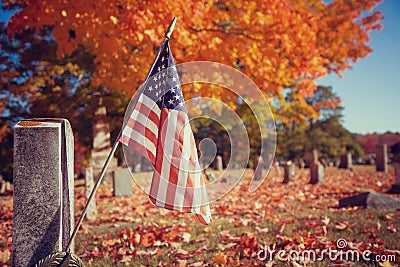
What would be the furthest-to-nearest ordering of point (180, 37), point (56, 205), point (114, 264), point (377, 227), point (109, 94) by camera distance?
point (109, 94)
point (180, 37)
point (377, 227)
point (114, 264)
point (56, 205)

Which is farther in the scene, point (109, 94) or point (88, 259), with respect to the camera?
point (109, 94)

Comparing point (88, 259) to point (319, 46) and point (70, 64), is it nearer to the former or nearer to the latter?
point (70, 64)

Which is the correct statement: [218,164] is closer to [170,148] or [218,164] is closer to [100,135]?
[100,135]

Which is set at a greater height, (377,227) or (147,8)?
(147,8)

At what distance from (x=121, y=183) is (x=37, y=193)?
694 centimetres

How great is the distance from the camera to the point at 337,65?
1313cm

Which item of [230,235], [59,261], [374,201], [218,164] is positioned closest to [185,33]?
[230,235]

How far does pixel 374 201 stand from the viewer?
6.23 m

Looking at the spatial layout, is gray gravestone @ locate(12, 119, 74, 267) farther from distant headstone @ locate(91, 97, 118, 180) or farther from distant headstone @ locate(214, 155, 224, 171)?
distant headstone @ locate(214, 155, 224, 171)

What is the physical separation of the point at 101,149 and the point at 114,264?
9.76 m

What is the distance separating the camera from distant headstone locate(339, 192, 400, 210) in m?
6.03

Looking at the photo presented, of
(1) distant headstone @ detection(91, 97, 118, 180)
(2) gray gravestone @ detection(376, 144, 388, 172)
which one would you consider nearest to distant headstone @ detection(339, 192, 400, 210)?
(1) distant headstone @ detection(91, 97, 118, 180)

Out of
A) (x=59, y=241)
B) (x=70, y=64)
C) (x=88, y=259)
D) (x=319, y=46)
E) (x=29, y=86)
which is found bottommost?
(x=88, y=259)

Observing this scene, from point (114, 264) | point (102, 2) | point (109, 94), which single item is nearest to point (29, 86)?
point (109, 94)
